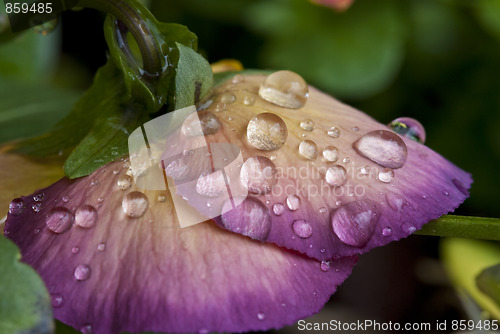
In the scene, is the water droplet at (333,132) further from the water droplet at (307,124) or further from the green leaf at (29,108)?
the green leaf at (29,108)

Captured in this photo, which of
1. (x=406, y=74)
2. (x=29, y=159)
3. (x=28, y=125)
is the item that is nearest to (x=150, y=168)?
(x=29, y=159)

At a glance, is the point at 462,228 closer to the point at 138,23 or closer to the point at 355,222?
the point at 355,222

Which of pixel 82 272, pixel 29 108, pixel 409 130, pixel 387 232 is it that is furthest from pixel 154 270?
pixel 29 108

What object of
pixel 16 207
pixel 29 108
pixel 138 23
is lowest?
pixel 29 108

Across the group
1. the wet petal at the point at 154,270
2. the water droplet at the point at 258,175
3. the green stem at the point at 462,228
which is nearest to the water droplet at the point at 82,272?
the wet petal at the point at 154,270

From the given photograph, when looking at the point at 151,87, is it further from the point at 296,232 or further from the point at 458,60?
the point at 458,60

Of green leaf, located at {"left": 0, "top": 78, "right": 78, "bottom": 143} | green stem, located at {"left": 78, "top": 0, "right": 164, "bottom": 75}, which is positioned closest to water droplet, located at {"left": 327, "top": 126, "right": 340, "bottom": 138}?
green stem, located at {"left": 78, "top": 0, "right": 164, "bottom": 75}
